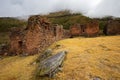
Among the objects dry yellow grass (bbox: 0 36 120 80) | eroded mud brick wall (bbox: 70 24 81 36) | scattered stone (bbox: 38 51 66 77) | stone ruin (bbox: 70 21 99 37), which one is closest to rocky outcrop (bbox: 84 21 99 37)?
stone ruin (bbox: 70 21 99 37)

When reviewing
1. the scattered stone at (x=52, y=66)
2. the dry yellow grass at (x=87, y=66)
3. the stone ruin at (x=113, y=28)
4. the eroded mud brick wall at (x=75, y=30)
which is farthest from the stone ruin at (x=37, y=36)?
the stone ruin at (x=113, y=28)

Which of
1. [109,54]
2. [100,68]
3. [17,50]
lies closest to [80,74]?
[100,68]

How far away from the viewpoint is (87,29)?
34438 millimetres

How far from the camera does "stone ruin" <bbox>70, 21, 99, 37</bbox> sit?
33781mm

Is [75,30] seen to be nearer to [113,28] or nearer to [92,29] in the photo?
[92,29]

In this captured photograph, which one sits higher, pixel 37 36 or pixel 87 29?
pixel 87 29

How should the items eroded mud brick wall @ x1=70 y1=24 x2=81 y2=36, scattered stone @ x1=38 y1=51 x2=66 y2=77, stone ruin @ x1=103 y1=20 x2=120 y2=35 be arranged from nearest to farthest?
scattered stone @ x1=38 y1=51 x2=66 y2=77, stone ruin @ x1=103 y1=20 x2=120 y2=35, eroded mud brick wall @ x1=70 y1=24 x2=81 y2=36

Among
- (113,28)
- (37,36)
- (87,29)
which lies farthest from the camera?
(87,29)

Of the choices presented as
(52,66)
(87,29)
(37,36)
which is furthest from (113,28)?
(52,66)

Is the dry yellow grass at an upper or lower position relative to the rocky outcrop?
lower

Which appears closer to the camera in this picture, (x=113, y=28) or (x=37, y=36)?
(x=37, y=36)

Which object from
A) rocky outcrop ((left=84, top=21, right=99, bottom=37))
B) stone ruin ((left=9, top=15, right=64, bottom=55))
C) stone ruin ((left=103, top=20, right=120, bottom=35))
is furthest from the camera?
rocky outcrop ((left=84, top=21, right=99, bottom=37))

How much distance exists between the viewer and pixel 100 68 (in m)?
16.0

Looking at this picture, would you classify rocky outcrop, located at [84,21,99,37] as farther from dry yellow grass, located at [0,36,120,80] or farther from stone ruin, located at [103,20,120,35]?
dry yellow grass, located at [0,36,120,80]
